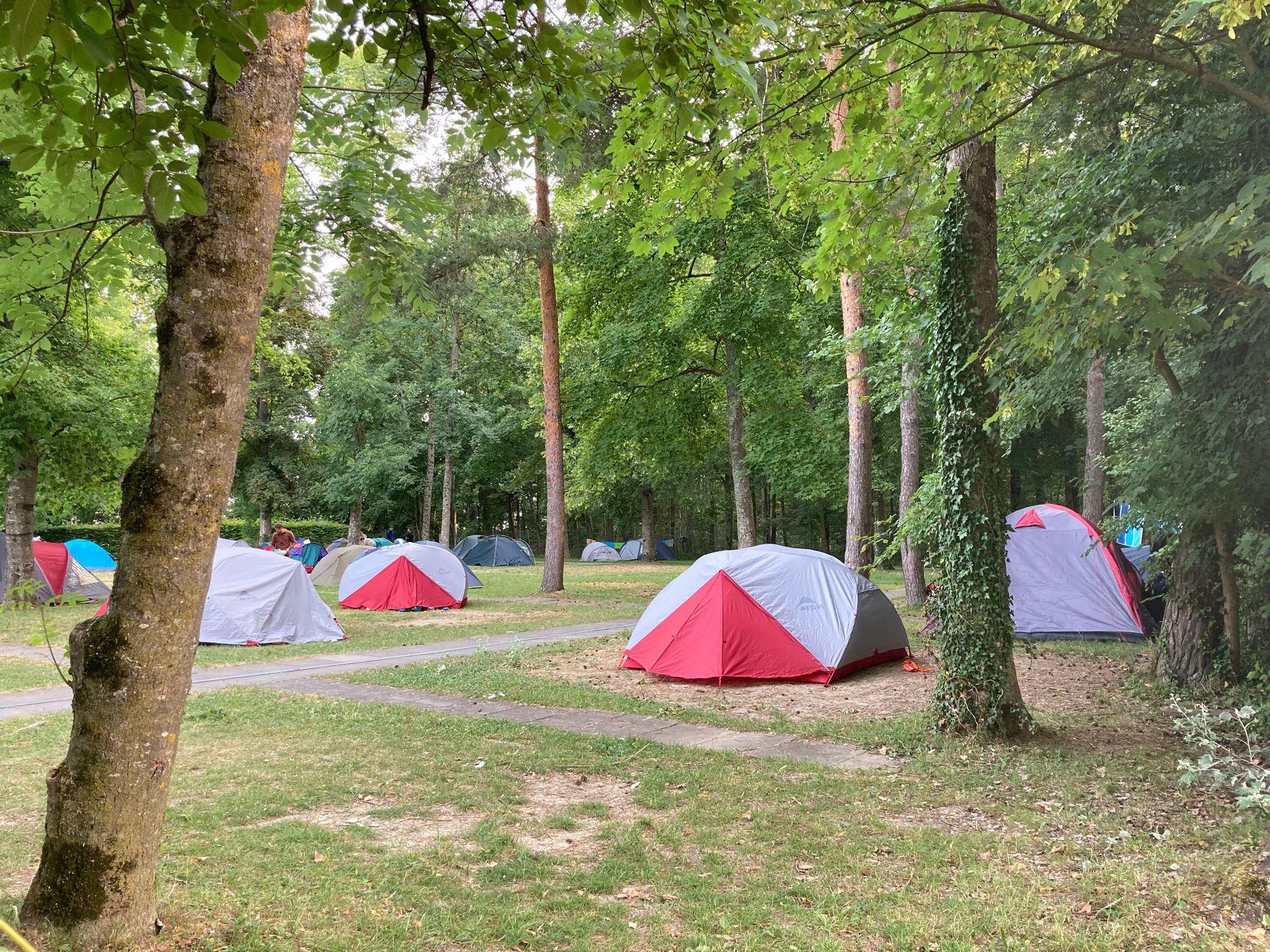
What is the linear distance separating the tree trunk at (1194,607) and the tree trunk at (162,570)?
306 inches

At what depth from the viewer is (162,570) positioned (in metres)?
2.80

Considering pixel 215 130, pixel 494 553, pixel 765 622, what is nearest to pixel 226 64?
pixel 215 130

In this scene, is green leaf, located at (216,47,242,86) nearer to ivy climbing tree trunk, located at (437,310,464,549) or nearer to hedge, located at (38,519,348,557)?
ivy climbing tree trunk, located at (437,310,464,549)

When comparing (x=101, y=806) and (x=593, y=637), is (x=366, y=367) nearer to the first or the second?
(x=593, y=637)

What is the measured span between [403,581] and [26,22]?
15.3 metres

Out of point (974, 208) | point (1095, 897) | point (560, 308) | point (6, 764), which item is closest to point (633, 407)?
point (560, 308)

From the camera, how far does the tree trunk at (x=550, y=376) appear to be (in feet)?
57.3

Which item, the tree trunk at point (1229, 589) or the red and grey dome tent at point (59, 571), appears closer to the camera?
the tree trunk at point (1229, 589)

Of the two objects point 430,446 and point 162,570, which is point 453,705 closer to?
point 162,570

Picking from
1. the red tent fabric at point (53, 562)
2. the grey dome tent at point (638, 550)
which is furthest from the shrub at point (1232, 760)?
the grey dome tent at point (638, 550)

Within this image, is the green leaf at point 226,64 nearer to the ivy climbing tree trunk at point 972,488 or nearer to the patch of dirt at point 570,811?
the patch of dirt at point 570,811

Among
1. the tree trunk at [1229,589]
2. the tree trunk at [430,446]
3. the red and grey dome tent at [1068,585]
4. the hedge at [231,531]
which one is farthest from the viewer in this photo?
the tree trunk at [430,446]

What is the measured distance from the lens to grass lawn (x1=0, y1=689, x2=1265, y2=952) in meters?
3.33

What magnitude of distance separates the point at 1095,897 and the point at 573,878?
2.28m
